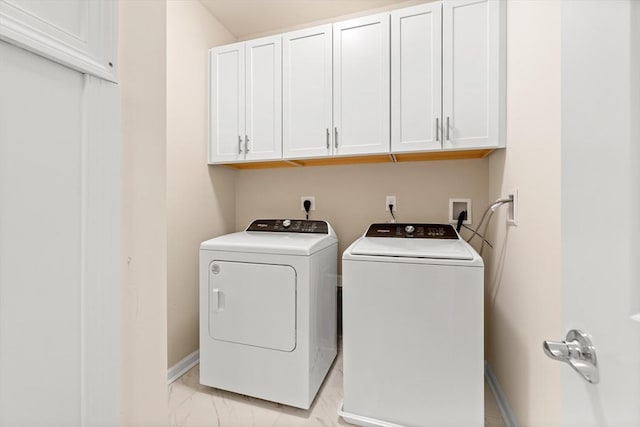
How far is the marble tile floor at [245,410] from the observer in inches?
59.1

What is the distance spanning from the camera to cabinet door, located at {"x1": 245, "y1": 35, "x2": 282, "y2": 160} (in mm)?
2021

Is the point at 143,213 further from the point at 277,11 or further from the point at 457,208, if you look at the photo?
the point at 277,11

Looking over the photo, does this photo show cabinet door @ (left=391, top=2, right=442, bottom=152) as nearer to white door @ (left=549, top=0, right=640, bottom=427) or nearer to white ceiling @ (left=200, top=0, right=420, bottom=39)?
white ceiling @ (left=200, top=0, right=420, bottom=39)

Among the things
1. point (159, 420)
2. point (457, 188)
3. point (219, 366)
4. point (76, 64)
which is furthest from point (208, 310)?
point (457, 188)

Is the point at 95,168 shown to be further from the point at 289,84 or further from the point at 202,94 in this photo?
the point at 202,94

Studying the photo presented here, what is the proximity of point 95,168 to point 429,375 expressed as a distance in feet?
4.89

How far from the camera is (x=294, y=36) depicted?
1.96 meters

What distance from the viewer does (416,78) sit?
1.74 meters

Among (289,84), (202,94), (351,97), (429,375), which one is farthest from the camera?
(202,94)

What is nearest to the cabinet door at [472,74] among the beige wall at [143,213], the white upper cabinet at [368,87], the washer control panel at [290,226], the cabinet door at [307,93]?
the white upper cabinet at [368,87]

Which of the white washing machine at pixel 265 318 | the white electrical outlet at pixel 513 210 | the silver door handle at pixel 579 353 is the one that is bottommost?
the white washing machine at pixel 265 318

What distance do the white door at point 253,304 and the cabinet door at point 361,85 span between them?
92cm

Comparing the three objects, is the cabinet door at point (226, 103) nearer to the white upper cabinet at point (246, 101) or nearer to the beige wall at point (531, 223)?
the white upper cabinet at point (246, 101)

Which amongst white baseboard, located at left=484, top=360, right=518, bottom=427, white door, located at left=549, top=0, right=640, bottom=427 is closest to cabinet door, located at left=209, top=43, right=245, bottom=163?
white door, located at left=549, top=0, right=640, bottom=427
